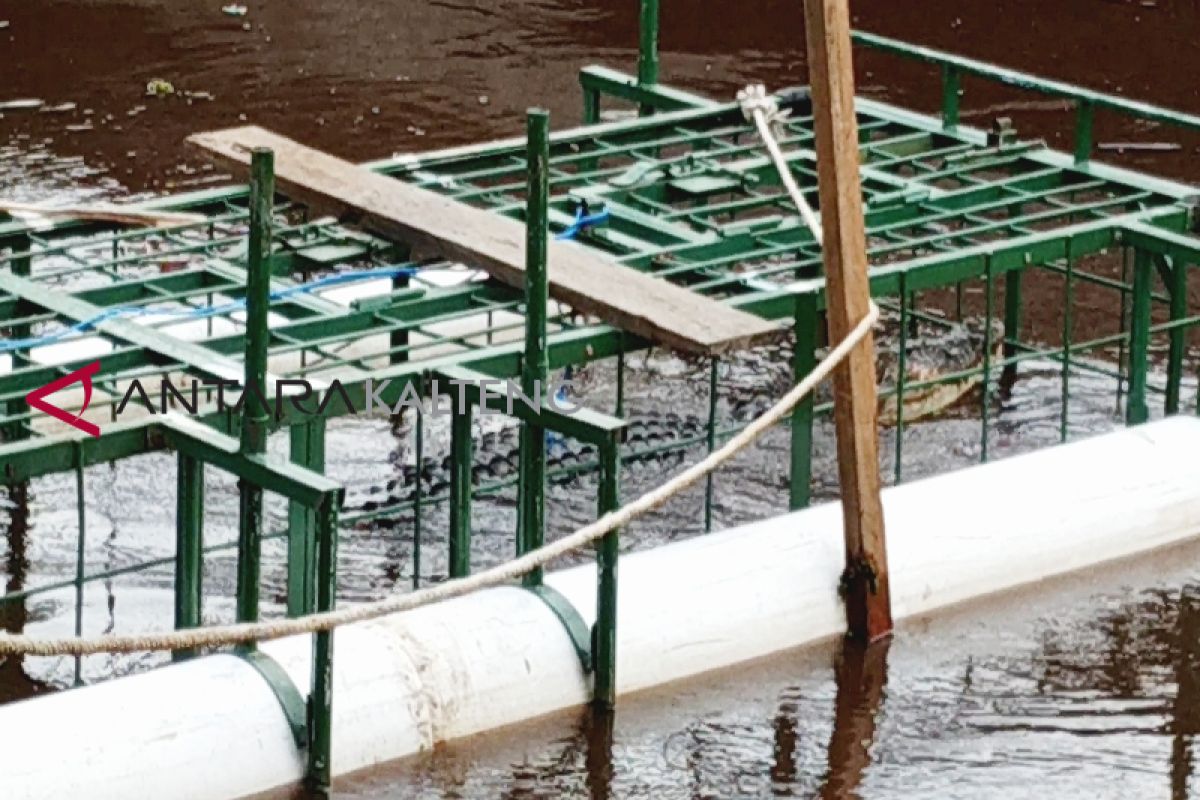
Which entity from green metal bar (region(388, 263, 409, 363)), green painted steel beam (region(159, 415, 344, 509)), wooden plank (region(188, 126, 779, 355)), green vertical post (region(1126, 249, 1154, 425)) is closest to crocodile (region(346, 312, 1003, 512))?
green metal bar (region(388, 263, 409, 363))

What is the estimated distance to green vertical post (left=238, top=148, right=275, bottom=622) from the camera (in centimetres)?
777

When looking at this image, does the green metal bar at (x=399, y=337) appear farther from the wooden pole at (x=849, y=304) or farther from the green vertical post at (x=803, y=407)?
the wooden pole at (x=849, y=304)

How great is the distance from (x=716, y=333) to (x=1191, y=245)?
2.27 meters

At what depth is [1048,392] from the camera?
12.2 metres

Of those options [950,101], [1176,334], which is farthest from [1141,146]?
[1176,334]

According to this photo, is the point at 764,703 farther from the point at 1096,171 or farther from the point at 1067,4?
the point at 1067,4

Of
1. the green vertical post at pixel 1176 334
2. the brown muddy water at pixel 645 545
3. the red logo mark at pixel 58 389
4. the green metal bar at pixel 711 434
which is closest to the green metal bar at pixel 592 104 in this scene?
the brown muddy water at pixel 645 545

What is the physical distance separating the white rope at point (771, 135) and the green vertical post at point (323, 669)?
2.14m

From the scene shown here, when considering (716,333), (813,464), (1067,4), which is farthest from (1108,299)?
(1067,4)

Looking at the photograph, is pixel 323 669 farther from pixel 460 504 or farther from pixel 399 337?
pixel 399 337

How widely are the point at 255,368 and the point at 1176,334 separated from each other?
4.51 metres

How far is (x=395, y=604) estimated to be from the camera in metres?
7.83

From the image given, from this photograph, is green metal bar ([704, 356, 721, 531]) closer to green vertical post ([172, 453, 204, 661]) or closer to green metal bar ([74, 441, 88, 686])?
green vertical post ([172, 453, 204, 661])

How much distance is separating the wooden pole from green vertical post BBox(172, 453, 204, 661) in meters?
2.23
